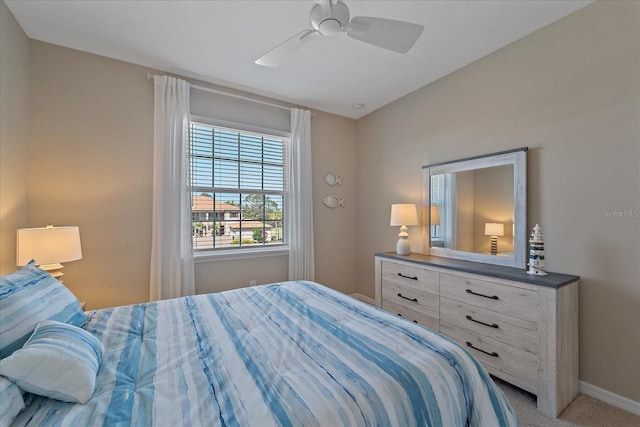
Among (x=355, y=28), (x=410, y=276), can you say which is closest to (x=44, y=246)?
(x=355, y=28)

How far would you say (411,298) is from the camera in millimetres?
2598

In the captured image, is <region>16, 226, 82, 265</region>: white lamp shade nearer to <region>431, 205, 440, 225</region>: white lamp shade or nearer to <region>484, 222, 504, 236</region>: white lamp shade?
<region>431, 205, 440, 225</region>: white lamp shade

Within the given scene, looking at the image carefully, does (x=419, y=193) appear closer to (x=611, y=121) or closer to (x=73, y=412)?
(x=611, y=121)

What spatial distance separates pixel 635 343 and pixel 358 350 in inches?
75.9

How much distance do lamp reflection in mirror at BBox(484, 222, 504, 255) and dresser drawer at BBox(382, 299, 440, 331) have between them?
0.79 metres

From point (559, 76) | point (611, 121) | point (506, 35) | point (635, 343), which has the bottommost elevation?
point (635, 343)

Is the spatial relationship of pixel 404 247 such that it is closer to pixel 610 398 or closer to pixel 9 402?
pixel 610 398

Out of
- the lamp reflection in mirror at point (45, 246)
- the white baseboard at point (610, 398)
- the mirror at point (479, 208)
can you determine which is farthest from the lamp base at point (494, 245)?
the lamp reflection in mirror at point (45, 246)

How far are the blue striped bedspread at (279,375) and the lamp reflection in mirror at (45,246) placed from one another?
0.62m

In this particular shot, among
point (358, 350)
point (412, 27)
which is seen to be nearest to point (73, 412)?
point (358, 350)

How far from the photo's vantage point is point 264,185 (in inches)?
134

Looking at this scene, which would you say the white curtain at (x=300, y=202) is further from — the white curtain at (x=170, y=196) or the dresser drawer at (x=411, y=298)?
the white curtain at (x=170, y=196)

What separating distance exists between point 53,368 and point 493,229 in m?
2.86

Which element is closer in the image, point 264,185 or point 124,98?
point 124,98
